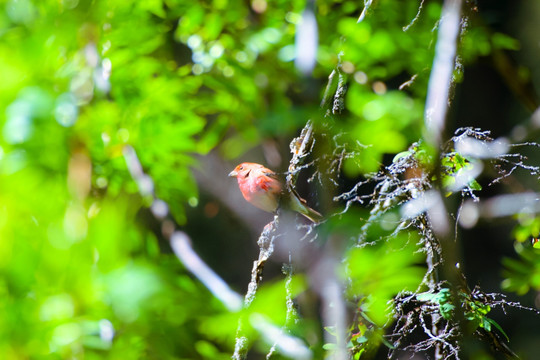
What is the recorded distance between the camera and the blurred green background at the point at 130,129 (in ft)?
1.49

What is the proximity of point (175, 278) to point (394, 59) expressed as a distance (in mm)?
577

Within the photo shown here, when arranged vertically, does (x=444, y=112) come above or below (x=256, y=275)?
above

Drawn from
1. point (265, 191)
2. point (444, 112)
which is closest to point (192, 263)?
point (444, 112)

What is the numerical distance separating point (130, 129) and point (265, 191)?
2.58 feet

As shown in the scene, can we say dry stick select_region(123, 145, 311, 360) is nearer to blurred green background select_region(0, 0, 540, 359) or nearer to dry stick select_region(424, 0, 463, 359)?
blurred green background select_region(0, 0, 540, 359)

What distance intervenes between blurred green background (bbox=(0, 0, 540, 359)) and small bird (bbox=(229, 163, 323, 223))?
10.4 inches

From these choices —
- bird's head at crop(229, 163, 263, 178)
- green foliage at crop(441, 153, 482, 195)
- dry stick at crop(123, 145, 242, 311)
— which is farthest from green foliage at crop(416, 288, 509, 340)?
bird's head at crop(229, 163, 263, 178)

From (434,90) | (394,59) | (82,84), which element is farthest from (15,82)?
(394,59)

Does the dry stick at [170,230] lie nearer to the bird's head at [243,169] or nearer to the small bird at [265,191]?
the small bird at [265,191]

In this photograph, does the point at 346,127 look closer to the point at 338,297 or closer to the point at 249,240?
the point at 338,297

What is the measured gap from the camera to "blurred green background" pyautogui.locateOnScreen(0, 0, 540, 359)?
0.45 m

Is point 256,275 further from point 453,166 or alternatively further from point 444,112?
point 444,112

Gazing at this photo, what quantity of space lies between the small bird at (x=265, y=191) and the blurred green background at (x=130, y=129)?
26 centimetres

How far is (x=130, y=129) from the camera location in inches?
27.9
